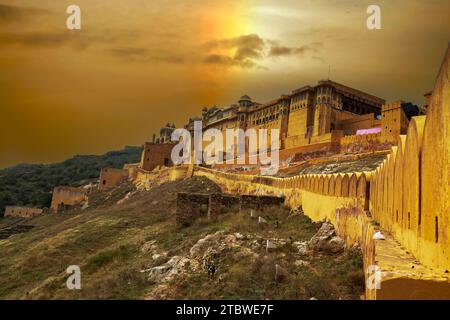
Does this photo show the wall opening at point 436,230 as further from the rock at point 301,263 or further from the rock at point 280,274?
the rock at point 301,263

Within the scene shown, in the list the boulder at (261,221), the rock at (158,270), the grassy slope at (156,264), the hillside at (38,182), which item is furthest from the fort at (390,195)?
the hillside at (38,182)

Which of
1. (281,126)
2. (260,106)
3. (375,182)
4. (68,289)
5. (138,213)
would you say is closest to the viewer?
(375,182)

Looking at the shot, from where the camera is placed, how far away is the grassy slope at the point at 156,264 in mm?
7184

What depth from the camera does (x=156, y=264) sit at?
10.7 m

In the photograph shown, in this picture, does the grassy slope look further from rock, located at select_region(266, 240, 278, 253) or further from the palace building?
the palace building

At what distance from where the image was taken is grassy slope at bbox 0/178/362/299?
7184 mm

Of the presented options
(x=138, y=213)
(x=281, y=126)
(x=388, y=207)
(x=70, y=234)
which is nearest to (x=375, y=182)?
(x=388, y=207)

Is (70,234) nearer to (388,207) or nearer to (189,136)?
(388,207)

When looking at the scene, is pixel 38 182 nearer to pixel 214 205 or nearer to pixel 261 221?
pixel 214 205

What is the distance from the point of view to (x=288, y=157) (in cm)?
4244

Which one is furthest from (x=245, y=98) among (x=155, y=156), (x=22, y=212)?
(x=22, y=212)
